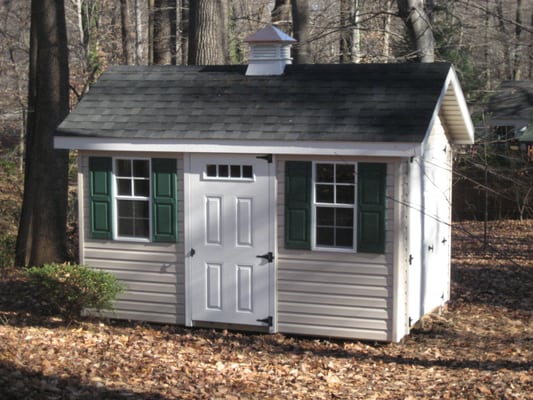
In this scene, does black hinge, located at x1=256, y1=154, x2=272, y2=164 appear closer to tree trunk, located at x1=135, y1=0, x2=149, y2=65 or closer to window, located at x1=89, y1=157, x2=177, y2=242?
window, located at x1=89, y1=157, x2=177, y2=242

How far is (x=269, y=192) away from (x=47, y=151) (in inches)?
232

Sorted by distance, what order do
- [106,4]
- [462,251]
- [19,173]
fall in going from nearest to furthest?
1. [462,251]
2. [19,173]
3. [106,4]

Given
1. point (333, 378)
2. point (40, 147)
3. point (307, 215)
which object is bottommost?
point (333, 378)

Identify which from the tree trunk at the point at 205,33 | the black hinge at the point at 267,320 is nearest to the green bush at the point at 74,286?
the black hinge at the point at 267,320

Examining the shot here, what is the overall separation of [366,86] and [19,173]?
57.0 feet

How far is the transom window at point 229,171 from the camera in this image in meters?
10.2

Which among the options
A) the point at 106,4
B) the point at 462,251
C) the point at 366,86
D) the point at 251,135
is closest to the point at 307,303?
the point at 251,135

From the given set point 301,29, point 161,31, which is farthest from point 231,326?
point 161,31

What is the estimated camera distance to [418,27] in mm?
15062

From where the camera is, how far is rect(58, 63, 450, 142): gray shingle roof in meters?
9.80

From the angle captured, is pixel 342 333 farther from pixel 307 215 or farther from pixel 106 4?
pixel 106 4

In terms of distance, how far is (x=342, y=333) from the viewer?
32.8 ft

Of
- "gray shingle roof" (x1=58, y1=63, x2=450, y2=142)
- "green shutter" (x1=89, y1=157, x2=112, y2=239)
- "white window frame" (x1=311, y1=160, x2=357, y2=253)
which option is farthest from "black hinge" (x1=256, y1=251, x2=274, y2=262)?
"green shutter" (x1=89, y1=157, x2=112, y2=239)

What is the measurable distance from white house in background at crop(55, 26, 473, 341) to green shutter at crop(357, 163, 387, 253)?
0.02 meters
